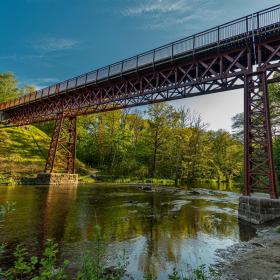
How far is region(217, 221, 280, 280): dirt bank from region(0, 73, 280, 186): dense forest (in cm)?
2861

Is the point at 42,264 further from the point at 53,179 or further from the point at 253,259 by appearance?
the point at 53,179

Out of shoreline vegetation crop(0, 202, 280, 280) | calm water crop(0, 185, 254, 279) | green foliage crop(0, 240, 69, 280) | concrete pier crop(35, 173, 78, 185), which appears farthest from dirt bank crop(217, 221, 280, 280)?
concrete pier crop(35, 173, 78, 185)

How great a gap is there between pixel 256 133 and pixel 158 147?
3016 cm

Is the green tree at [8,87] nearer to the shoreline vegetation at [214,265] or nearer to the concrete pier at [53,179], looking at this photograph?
the concrete pier at [53,179]

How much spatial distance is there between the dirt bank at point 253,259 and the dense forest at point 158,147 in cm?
2861

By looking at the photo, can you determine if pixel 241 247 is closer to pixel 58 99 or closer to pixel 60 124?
pixel 60 124

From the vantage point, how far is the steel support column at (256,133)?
472 inches

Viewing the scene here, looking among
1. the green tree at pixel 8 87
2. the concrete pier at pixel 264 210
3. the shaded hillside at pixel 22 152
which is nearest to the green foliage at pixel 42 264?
the concrete pier at pixel 264 210

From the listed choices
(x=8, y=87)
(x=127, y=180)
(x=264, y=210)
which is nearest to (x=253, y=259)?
(x=264, y=210)

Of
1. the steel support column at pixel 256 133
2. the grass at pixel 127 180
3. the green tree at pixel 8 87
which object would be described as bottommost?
the grass at pixel 127 180

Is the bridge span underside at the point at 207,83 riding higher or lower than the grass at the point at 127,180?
higher

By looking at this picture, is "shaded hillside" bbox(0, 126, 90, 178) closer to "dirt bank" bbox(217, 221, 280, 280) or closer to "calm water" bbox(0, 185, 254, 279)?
"calm water" bbox(0, 185, 254, 279)

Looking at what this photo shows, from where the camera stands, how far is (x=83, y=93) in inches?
1108

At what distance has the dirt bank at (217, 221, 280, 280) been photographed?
5293 millimetres
